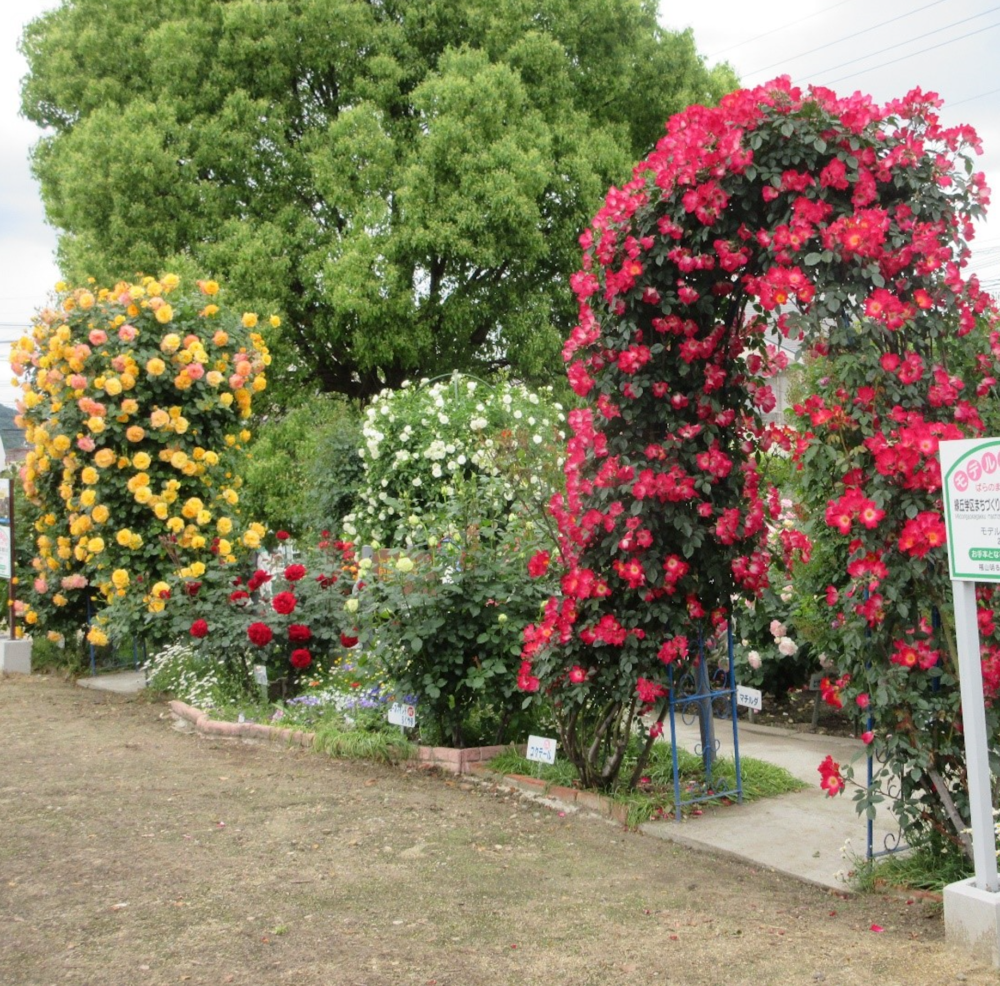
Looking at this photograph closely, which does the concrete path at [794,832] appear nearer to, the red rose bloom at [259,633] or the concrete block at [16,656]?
the red rose bloom at [259,633]

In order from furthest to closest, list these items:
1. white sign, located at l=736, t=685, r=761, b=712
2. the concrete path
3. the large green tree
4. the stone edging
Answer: the large green tree → white sign, located at l=736, t=685, r=761, b=712 → the stone edging → the concrete path

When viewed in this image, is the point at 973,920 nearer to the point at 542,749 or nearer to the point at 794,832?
the point at 794,832

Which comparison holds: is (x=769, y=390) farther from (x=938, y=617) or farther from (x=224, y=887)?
(x=224, y=887)

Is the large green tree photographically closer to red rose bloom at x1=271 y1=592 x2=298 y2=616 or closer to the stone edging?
red rose bloom at x1=271 y1=592 x2=298 y2=616

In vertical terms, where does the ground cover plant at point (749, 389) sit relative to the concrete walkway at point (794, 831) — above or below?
above

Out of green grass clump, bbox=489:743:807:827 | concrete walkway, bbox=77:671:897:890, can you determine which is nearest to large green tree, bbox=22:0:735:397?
green grass clump, bbox=489:743:807:827

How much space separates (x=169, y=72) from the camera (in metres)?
14.3

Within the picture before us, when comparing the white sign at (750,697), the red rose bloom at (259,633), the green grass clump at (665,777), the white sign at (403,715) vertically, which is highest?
the red rose bloom at (259,633)

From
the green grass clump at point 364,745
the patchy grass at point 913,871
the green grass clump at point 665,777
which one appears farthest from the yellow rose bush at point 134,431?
the patchy grass at point 913,871

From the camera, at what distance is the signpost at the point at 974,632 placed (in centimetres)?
353

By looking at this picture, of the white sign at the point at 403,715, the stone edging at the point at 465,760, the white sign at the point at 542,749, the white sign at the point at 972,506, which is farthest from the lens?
the white sign at the point at 403,715

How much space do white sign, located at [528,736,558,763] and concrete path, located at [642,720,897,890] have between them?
0.67 m

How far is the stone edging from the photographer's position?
5.46m

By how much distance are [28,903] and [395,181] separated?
35.3 feet
